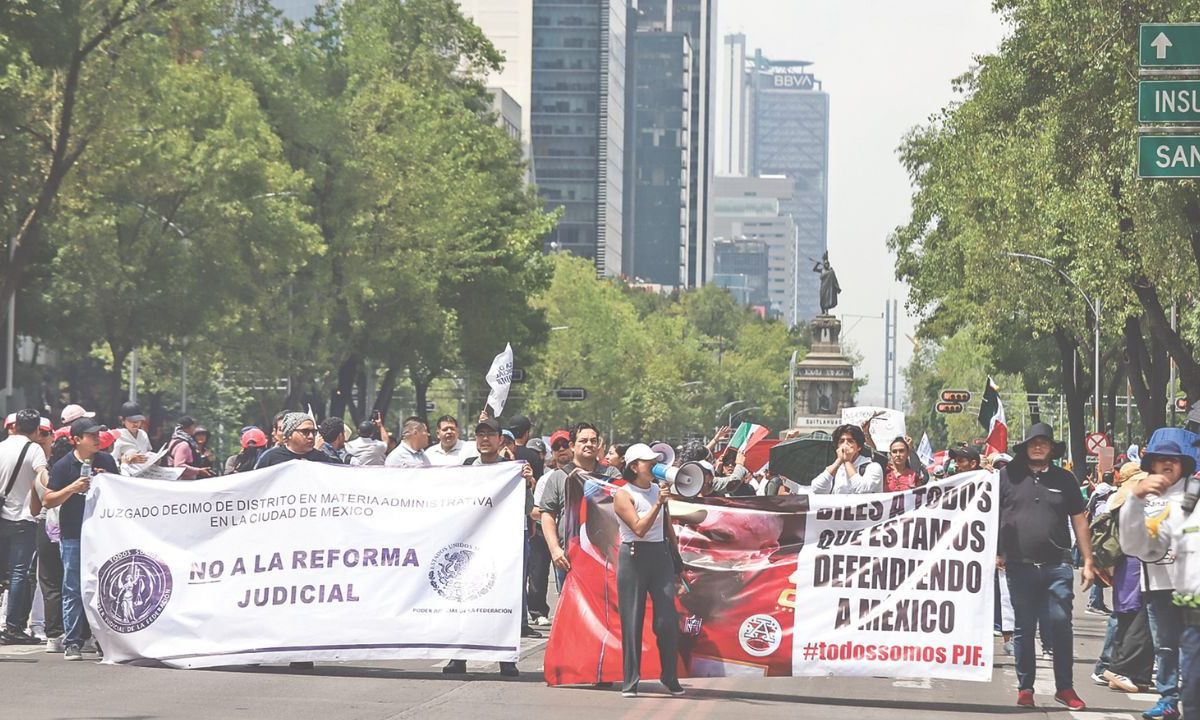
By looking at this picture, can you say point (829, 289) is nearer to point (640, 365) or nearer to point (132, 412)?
point (640, 365)

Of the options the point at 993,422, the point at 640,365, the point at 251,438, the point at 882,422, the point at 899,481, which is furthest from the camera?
the point at 640,365

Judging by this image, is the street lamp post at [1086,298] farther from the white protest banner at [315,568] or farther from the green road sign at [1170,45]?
the white protest banner at [315,568]

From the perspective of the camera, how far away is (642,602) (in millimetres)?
12492

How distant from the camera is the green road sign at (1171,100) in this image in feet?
61.0

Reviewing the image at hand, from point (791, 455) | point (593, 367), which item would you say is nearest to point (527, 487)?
point (791, 455)

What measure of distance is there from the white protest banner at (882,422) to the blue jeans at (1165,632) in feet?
34.8

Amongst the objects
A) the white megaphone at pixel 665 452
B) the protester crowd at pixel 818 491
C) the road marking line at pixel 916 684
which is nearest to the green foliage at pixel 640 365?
the protester crowd at pixel 818 491

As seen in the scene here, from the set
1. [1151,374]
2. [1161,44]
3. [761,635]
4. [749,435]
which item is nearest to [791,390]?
[1151,374]

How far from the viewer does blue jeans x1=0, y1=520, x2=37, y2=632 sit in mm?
15039

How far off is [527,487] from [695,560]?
4.56ft

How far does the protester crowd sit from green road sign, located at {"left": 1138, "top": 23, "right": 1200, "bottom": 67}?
3999 mm

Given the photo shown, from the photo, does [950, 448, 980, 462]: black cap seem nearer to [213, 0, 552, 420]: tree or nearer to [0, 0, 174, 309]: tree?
[0, 0, 174, 309]: tree

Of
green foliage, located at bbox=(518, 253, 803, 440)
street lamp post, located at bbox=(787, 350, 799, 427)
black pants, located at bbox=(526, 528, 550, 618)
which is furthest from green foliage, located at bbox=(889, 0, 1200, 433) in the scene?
street lamp post, located at bbox=(787, 350, 799, 427)

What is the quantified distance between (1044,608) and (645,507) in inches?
98.4
